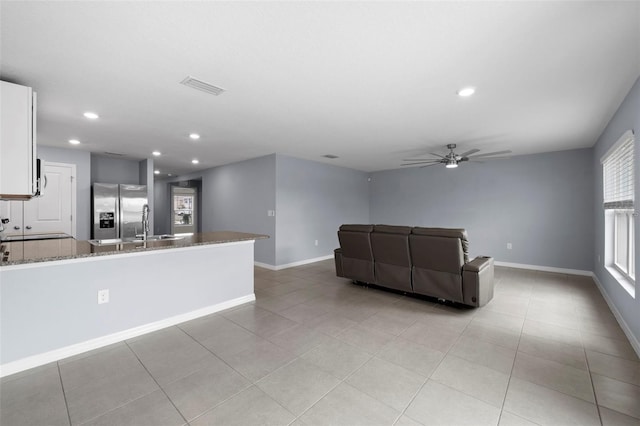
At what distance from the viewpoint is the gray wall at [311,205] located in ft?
19.2

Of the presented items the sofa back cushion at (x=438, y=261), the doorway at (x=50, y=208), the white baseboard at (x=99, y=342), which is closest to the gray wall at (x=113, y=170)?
the doorway at (x=50, y=208)

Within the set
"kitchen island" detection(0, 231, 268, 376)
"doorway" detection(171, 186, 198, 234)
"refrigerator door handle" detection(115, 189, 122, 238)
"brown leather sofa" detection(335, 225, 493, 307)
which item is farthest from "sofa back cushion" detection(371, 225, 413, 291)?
"doorway" detection(171, 186, 198, 234)

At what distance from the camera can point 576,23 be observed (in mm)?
1735

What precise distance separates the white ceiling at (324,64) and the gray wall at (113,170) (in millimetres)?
2229

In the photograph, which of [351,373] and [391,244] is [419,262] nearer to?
[391,244]

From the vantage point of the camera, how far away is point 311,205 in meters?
6.54

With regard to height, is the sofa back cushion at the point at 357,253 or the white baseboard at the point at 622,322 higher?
the sofa back cushion at the point at 357,253

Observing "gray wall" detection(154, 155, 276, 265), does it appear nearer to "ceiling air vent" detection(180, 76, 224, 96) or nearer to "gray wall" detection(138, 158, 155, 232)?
"gray wall" detection(138, 158, 155, 232)

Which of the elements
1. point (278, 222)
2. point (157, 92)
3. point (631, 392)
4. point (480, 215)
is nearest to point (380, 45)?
point (157, 92)

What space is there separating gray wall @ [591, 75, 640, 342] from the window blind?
14cm

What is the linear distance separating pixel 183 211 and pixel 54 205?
394 centimetres

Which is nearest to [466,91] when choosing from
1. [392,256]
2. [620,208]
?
[392,256]

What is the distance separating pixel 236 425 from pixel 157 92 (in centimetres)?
291

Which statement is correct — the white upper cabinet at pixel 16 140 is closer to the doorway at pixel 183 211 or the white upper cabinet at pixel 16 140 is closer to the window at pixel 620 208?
the window at pixel 620 208
